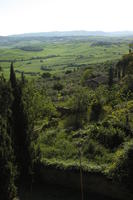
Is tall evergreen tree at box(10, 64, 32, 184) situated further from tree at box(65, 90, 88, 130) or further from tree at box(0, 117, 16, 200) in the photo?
tree at box(65, 90, 88, 130)

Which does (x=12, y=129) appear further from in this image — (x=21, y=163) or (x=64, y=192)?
(x=64, y=192)

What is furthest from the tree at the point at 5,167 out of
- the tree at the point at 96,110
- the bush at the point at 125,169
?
the tree at the point at 96,110

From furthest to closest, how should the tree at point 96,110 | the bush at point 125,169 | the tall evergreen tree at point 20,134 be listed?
the tree at point 96,110 < the tall evergreen tree at point 20,134 < the bush at point 125,169

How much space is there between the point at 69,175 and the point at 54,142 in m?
4.57

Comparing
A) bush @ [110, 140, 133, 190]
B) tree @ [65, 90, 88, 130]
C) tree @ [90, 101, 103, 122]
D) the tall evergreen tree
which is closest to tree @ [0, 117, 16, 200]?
the tall evergreen tree

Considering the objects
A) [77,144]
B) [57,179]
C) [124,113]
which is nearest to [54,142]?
[77,144]

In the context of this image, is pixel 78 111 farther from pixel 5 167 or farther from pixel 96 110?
pixel 5 167

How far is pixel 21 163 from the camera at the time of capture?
1623 centimetres

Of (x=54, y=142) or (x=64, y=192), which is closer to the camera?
(x=64, y=192)

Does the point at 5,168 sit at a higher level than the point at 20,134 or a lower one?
lower

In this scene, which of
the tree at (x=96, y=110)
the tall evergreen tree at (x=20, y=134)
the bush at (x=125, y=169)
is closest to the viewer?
the bush at (x=125, y=169)

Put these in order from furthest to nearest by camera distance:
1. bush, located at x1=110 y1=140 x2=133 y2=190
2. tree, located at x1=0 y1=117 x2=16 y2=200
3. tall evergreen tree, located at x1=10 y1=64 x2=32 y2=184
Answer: tall evergreen tree, located at x1=10 y1=64 x2=32 y2=184 → bush, located at x1=110 y1=140 x2=133 y2=190 → tree, located at x1=0 y1=117 x2=16 y2=200

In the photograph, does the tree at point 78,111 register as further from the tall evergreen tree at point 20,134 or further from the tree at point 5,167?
the tree at point 5,167

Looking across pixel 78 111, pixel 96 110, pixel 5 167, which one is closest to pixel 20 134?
pixel 5 167
